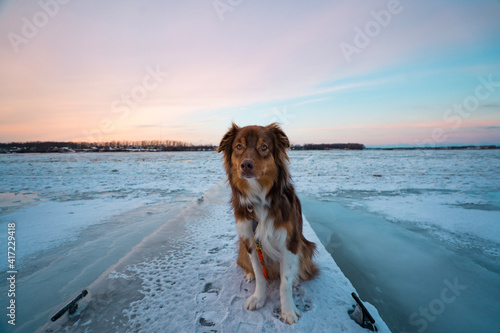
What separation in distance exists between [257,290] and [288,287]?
0.33 m

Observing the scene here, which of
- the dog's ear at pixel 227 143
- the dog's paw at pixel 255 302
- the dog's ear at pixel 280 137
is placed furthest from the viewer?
the dog's ear at pixel 227 143

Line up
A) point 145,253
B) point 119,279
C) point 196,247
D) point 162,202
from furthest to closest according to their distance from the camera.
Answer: point 162,202, point 196,247, point 145,253, point 119,279

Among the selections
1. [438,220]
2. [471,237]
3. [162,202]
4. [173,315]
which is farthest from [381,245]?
[162,202]

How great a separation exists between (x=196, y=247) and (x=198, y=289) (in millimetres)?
1088

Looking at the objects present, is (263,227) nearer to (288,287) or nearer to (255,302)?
(288,287)

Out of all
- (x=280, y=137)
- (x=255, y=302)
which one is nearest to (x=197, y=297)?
(x=255, y=302)

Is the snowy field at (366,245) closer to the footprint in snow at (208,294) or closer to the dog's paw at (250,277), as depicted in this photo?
the footprint in snow at (208,294)

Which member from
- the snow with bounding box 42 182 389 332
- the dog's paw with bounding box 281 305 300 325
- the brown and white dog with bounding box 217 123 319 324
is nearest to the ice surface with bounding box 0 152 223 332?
the snow with bounding box 42 182 389 332

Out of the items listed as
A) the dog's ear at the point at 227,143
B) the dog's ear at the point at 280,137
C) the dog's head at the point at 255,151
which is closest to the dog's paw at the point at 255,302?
the dog's head at the point at 255,151

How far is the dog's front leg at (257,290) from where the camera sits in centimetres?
211

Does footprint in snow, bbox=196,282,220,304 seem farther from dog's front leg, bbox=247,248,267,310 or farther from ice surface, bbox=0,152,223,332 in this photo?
ice surface, bbox=0,152,223,332

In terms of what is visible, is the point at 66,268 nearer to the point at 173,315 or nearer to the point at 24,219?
the point at 173,315

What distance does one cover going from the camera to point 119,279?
2.51m

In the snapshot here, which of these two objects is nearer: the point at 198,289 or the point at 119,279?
the point at 198,289
